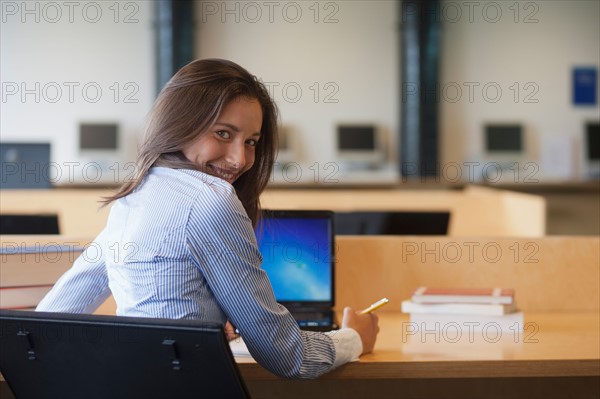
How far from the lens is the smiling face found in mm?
1504

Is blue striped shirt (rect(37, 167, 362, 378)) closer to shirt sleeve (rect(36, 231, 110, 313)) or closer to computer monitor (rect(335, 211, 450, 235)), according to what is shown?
shirt sleeve (rect(36, 231, 110, 313))

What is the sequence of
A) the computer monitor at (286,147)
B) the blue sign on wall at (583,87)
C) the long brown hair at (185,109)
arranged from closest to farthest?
the long brown hair at (185,109) < the computer monitor at (286,147) < the blue sign on wall at (583,87)

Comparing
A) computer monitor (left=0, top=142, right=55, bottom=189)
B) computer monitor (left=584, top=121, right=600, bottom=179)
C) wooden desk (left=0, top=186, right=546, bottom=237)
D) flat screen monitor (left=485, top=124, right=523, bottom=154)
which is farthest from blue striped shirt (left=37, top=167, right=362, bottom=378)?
computer monitor (left=584, top=121, right=600, bottom=179)

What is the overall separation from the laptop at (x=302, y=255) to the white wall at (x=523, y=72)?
7.55 metres

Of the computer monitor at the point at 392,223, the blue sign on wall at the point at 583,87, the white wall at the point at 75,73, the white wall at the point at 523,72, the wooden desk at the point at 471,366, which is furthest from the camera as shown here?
the blue sign on wall at the point at 583,87

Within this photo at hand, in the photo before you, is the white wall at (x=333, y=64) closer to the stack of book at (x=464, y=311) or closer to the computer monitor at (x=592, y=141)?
the computer monitor at (x=592, y=141)

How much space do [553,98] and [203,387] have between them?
9.00 meters

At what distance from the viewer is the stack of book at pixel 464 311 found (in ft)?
6.50

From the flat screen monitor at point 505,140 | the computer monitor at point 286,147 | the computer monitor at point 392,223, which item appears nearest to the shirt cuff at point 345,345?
the computer monitor at point 392,223

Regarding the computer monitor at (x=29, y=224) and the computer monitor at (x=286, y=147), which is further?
the computer monitor at (x=286, y=147)

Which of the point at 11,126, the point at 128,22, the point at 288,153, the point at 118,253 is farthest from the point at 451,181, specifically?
the point at 118,253

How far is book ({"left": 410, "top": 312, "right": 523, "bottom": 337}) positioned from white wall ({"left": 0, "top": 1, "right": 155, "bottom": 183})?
23.9 ft

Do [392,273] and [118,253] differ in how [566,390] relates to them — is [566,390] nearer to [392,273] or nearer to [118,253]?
[392,273]

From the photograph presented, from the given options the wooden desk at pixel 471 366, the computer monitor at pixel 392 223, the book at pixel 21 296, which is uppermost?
the computer monitor at pixel 392 223
